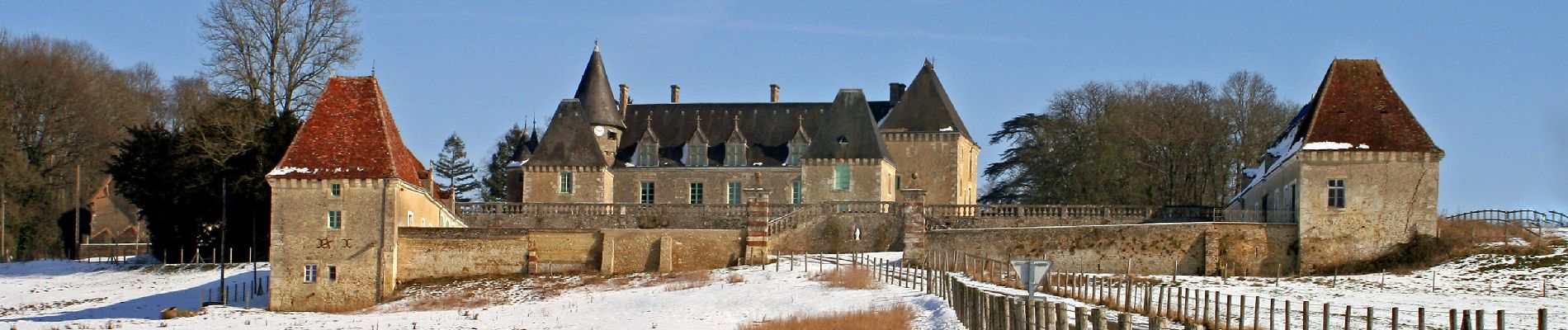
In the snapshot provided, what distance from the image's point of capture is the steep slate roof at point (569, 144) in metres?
56.3

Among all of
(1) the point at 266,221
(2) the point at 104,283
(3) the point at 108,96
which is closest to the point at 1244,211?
(1) the point at 266,221

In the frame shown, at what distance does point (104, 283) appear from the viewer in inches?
1960

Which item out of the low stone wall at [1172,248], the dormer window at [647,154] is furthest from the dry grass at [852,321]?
the dormer window at [647,154]

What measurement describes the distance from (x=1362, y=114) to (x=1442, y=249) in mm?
3639

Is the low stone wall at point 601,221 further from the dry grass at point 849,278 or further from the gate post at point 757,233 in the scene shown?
the dry grass at point 849,278

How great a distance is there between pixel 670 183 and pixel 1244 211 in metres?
18.4

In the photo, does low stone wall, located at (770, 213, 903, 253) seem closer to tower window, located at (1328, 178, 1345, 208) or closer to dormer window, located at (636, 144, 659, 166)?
dormer window, located at (636, 144, 659, 166)

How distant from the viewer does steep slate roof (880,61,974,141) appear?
186 feet

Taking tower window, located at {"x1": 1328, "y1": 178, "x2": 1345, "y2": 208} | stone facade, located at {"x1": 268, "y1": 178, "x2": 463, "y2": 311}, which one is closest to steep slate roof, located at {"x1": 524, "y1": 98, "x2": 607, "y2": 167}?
stone facade, located at {"x1": 268, "y1": 178, "x2": 463, "y2": 311}

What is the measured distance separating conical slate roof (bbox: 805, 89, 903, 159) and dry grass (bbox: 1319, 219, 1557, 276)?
49.4ft

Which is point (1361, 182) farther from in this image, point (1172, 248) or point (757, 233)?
point (757, 233)

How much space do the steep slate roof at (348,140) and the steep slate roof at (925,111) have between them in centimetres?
1653

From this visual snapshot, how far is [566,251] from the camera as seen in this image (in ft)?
149

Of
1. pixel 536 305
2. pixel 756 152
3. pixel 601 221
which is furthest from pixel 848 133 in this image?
pixel 536 305
